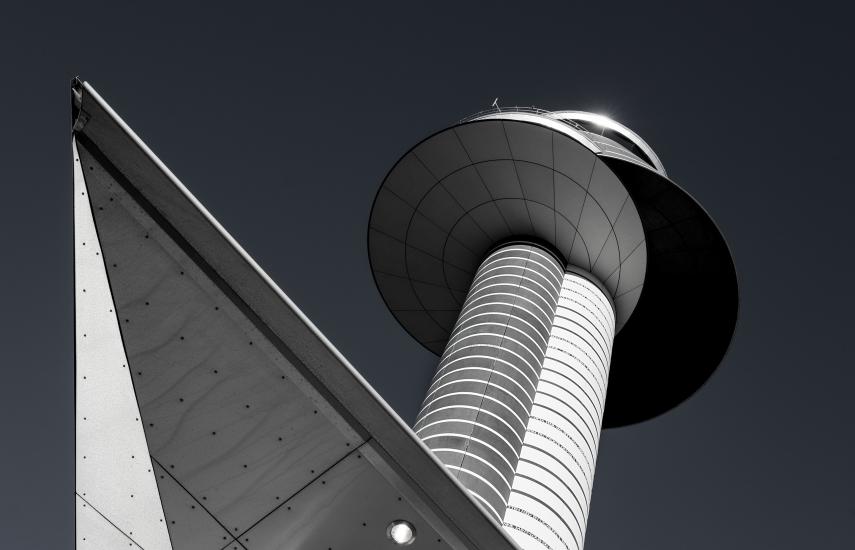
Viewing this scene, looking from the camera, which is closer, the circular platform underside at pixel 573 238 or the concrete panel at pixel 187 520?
the concrete panel at pixel 187 520

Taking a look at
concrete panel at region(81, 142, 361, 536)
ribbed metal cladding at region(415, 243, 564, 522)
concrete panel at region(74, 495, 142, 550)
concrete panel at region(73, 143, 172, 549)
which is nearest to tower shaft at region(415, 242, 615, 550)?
ribbed metal cladding at region(415, 243, 564, 522)

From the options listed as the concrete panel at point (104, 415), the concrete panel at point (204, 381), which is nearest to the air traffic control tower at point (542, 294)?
the concrete panel at point (104, 415)

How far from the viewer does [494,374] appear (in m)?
19.6

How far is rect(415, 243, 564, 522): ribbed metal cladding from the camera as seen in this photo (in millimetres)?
17312

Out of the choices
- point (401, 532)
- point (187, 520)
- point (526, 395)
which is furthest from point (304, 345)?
point (526, 395)

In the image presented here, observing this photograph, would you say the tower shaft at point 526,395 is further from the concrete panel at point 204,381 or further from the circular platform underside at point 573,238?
the concrete panel at point 204,381

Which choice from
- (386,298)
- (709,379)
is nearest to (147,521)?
(386,298)

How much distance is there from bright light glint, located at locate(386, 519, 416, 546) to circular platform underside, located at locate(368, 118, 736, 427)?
17.8m

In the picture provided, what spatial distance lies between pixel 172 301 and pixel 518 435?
12863 mm

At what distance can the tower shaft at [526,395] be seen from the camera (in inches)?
686

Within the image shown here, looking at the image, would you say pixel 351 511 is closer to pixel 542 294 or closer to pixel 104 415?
pixel 104 415

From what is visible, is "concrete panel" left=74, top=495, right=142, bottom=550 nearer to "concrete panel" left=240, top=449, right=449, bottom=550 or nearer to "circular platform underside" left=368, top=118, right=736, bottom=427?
"concrete panel" left=240, top=449, right=449, bottom=550

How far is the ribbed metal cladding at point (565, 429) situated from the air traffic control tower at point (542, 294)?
44mm

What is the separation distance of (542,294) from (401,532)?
55.0ft
